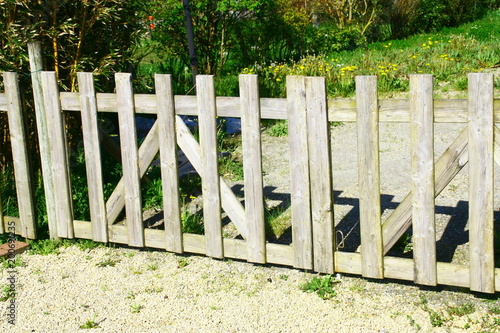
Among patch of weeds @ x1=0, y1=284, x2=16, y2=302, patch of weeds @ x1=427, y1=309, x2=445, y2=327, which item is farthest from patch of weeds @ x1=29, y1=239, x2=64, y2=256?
patch of weeds @ x1=427, y1=309, x2=445, y2=327

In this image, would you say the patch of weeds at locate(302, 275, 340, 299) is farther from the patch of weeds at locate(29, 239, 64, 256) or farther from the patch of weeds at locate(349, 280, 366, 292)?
the patch of weeds at locate(29, 239, 64, 256)

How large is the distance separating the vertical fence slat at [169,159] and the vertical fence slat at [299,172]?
896mm

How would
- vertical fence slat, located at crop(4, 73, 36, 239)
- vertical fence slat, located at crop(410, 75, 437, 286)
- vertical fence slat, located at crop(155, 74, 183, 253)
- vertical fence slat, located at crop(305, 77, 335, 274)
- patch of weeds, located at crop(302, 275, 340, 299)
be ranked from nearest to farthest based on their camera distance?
1. vertical fence slat, located at crop(410, 75, 437, 286)
2. vertical fence slat, located at crop(305, 77, 335, 274)
3. patch of weeds, located at crop(302, 275, 340, 299)
4. vertical fence slat, located at crop(155, 74, 183, 253)
5. vertical fence slat, located at crop(4, 73, 36, 239)

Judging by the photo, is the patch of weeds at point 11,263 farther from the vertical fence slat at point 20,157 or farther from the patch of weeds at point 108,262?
the patch of weeds at point 108,262

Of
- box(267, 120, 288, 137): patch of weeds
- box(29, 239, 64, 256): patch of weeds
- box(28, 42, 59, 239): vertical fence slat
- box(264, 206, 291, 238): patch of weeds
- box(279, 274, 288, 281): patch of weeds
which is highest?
box(28, 42, 59, 239): vertical fence slat

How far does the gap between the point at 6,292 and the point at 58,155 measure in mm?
1140

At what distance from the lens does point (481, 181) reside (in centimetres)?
407

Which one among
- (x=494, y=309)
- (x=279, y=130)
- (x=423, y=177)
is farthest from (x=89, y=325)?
(x=279, y=130)

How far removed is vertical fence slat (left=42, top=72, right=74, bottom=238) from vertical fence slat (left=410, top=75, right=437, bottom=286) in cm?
271

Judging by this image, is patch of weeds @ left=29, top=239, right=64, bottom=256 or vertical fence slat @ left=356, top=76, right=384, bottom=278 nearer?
vertical fence slat @ left=356, top=76, right=384, bottom=278

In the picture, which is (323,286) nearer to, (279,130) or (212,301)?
(212,301)

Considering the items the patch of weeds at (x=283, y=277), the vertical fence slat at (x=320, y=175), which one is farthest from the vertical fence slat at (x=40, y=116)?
the vertical fence slat at (x=320, y=175)

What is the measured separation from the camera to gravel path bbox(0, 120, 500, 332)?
4.20m

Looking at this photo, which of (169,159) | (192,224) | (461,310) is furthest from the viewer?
(192,224)
